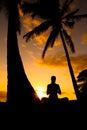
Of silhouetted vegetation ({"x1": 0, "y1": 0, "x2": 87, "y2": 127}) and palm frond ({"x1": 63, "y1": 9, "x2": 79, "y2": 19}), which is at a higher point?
palm frond ({"x1": 63, "y1": 9, "x2": 79, "y2": 19})

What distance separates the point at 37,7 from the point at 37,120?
14.1 meters

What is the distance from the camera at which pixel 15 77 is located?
9977mm

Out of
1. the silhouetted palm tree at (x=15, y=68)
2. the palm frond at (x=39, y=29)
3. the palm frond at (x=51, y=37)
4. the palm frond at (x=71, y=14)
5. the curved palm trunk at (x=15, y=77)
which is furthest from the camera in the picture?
the palm frond at (x=71, y=14)

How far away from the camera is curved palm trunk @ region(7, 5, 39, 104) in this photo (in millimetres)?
8812

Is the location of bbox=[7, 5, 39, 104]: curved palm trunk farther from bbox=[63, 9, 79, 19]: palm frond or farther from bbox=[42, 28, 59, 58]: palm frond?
bbox=[63, 9, 79, 19]: palm frond

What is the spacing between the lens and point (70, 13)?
1917 cm

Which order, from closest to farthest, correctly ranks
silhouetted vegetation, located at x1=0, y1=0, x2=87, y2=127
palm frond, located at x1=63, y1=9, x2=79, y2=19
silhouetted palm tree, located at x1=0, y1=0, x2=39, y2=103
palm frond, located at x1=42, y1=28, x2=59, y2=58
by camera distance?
silhouetted vegetation, located at x1=0, y1=0, x2=87, y2=127 → silhouetted palm tree, located at x1=0, y1=0, x2=39, y2=103 → palm frond, located at x1=42, y1=28, x2=59, y2=58 → palm frond, located at x1=63, y1=9, x2=79, y2=19

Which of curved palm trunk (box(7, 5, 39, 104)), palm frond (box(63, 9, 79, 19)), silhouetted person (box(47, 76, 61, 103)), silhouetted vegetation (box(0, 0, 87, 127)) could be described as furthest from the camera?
palm frond (box(63, 9, 79, 19))

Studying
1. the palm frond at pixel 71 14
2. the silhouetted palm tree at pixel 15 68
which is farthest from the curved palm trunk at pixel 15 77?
the palm frond at pixel 71 14

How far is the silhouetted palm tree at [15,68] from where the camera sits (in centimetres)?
894

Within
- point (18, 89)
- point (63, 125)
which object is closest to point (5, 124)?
point (63, 125)

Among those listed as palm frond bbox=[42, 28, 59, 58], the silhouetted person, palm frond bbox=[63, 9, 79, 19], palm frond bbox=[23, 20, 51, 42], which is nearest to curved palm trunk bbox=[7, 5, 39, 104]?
the silhouetted person

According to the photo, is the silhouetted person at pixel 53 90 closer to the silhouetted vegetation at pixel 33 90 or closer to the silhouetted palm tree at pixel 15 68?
the silhouetted vegetation at pixel 33 90

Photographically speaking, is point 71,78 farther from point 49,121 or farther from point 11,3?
point 49,121
